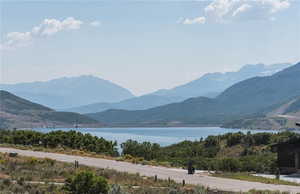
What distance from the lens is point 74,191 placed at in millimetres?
27609

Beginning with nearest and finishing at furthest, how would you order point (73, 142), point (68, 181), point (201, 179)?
point (68, 181) < point (201, 179) < point (73, 142)

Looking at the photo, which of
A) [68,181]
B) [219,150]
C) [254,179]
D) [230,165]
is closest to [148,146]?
[219,150]

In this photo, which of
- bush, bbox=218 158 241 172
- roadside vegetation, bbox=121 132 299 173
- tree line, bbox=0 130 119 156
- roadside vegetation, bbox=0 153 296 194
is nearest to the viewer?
roadside vegetation, bbox=0 153 296 194

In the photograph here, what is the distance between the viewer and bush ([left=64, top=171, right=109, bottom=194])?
1072 inches

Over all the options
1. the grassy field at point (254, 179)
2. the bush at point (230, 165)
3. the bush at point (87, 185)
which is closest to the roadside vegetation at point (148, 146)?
the bush at point (230, 165)

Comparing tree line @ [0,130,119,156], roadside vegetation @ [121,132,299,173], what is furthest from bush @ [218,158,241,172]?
tree line @ [0,130,119,156]

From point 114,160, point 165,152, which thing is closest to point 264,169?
point 114,160

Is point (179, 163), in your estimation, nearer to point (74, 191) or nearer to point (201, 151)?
point (201, 151)

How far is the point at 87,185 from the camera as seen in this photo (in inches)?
1077

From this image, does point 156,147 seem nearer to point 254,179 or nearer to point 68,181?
point 254,179

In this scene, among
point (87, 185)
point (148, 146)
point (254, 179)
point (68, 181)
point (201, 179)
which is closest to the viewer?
point (87, 185)

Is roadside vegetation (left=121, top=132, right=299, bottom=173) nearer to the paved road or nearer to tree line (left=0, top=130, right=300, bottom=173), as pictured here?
tree line (left=0, top=130, right=300, bottom=173)

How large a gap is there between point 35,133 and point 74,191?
1774 inches

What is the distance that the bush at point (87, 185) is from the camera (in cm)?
2723
